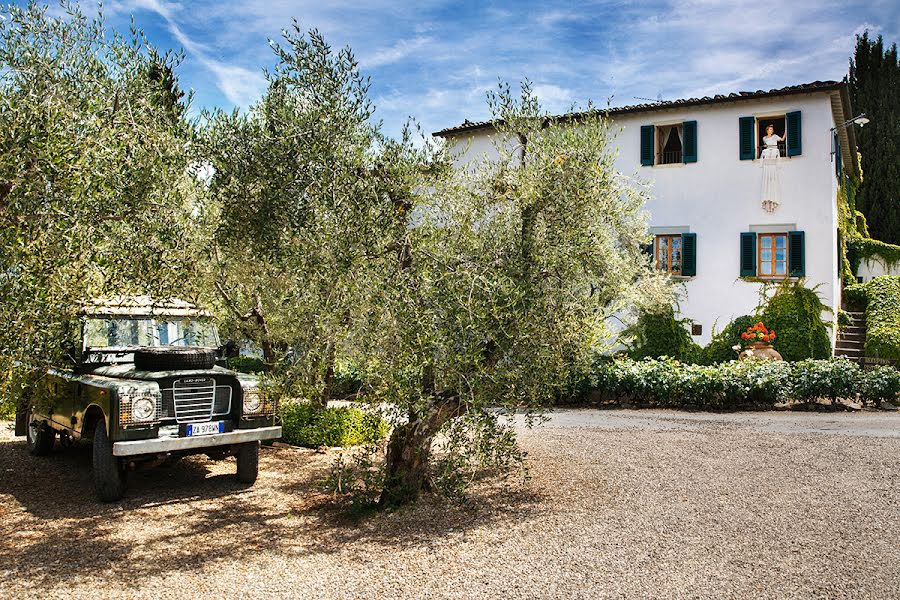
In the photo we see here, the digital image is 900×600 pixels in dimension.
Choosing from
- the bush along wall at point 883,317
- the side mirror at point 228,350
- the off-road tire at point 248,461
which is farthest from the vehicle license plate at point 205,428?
the bush along wall at point 883,317

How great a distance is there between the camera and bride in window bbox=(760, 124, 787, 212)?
787 inches

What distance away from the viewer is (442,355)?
607 cm

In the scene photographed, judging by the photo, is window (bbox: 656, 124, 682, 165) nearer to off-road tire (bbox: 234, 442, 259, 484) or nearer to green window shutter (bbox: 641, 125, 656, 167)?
green window shutter (bbox: 641, 125, 656, 167)

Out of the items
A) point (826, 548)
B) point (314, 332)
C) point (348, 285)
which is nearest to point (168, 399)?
point (314, 332)

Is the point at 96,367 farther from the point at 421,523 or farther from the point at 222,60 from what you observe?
the point at 421,523

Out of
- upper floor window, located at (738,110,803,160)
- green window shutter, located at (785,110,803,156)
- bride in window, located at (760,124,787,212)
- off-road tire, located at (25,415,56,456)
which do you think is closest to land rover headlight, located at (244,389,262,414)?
off-road tire, located at (25,415,56,456)

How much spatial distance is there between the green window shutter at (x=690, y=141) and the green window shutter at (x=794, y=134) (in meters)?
2.56

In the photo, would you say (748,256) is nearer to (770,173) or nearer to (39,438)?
(770,173)

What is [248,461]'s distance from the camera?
331 inches

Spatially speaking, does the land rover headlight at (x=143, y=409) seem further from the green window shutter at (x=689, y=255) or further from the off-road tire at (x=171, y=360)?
the green window shutter at (x=689, y=255)

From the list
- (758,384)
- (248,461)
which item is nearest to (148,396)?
(248,461)

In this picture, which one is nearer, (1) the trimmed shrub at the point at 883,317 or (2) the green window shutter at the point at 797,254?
(1) the trimmed shrub at the point at 883,317

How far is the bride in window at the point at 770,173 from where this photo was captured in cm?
2000

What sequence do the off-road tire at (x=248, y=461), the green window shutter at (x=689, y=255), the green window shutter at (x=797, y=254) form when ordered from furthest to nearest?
the green window shutter at (x=689, y=255) → the green window shutter at (x=797, y=254) → the off-road tire at (x=248, y=461)
